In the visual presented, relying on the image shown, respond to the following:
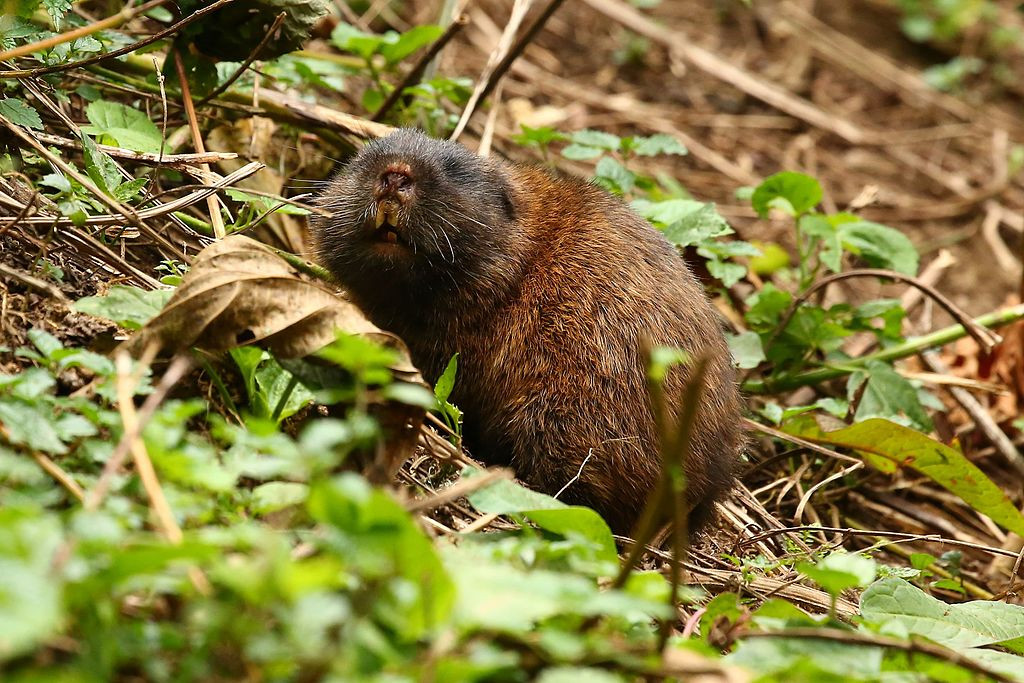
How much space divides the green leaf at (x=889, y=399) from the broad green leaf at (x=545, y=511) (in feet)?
8.11

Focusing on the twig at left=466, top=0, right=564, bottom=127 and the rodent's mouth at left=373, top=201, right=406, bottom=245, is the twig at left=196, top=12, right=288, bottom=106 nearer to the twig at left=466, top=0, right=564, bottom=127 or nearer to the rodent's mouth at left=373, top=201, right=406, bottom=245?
the rodent's mouth at left=373, top=201, right=406, bottom=245

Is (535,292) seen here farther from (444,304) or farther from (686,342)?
(686,342)

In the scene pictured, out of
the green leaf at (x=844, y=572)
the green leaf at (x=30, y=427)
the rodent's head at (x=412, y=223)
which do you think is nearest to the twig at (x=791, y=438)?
the rodent's head at (x=412, y=223)

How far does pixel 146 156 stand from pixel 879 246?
11.6ft

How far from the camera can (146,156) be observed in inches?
152

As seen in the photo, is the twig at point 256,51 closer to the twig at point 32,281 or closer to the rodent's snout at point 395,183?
the rodent's snout at point 395,183

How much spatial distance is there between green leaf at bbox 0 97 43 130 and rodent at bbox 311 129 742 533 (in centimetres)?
114

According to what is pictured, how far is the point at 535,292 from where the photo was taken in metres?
4.17

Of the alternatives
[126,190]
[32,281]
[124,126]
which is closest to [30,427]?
[32,281]

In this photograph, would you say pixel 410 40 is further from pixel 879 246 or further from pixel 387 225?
pixel 879 246

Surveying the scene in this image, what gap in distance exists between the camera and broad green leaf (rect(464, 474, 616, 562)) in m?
2.71

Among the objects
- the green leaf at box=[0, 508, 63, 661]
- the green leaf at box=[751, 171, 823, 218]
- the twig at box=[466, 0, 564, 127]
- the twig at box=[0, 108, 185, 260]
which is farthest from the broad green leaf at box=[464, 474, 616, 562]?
the twig at box=[466, 0, 564, 127]

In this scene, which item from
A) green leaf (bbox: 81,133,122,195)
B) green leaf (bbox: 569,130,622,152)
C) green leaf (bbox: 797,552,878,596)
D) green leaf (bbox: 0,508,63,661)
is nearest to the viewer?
green leaf (bbox: 0,508,63,661)

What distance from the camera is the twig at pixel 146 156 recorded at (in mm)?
3727
